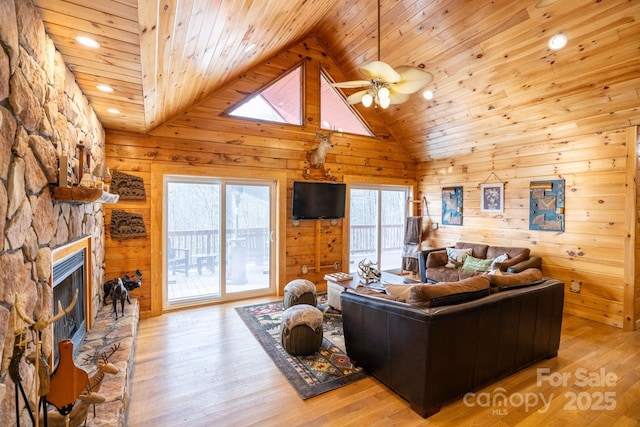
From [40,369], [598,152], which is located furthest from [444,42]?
[40,369]

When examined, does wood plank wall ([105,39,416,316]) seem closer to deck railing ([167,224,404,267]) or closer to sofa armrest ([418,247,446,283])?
deck railing ([167,224,404,267])

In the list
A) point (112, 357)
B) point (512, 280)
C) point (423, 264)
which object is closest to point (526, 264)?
point (423, 264)

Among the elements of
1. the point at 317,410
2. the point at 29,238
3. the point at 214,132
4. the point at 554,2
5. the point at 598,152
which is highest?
the point at 554,2

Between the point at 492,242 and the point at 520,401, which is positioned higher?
the point at 492,242

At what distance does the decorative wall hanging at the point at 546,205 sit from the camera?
4.48 metres

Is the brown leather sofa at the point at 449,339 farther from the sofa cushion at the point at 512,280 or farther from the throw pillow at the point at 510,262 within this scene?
the throw pillow at the point at 510,262

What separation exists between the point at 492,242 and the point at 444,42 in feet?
11.2

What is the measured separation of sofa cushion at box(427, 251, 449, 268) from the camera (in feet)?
17.7

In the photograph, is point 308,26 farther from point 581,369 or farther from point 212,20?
point 581,369

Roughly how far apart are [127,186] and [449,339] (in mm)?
4182

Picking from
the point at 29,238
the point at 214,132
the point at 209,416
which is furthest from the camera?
the point at 214,132

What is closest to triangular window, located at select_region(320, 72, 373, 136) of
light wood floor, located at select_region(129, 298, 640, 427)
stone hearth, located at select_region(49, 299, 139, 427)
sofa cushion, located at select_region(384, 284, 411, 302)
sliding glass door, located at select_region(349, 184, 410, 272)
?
sliding glass door, located at select_region(349, 184, 410, 272)

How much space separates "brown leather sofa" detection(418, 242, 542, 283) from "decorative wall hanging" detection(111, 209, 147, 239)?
4.52 metres

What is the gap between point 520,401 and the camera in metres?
2.44
